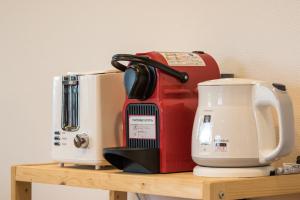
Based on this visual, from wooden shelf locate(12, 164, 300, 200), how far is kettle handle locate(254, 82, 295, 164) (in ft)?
0.24

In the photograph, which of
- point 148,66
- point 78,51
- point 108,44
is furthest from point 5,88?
point 148,66

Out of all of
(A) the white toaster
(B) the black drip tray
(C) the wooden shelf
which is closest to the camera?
(C) the wooden shelf

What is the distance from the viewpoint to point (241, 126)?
146cm

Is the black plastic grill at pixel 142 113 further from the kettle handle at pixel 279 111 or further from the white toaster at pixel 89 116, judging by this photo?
the kettle handle at pixel 279 111

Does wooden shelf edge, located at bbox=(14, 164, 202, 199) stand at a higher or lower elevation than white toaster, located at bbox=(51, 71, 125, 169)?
lower

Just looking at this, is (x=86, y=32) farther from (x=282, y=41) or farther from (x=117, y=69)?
(x=282, y=41)

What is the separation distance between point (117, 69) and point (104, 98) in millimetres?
89

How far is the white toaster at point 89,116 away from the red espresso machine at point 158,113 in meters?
0.11

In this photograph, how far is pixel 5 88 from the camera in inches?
106

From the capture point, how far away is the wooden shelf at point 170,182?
1.37m

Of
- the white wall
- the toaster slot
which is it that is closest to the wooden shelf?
the toaster slot

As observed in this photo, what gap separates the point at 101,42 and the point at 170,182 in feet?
3.07

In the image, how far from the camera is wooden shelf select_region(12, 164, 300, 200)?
1.37 meters

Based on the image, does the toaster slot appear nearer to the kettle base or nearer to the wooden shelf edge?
the wooden shelf edge
